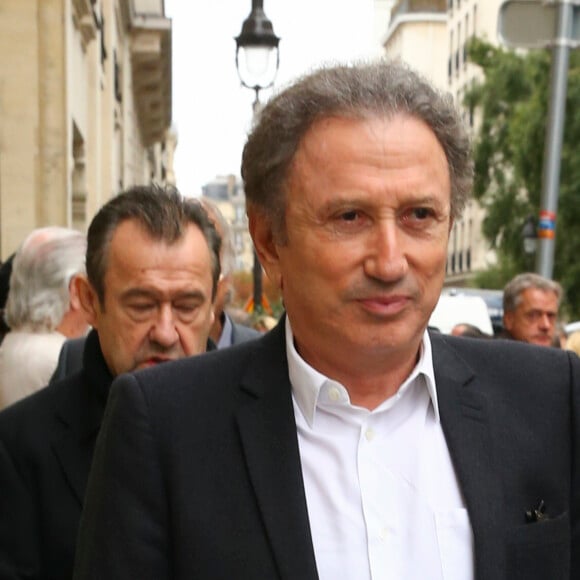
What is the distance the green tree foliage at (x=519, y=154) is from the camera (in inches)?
1393

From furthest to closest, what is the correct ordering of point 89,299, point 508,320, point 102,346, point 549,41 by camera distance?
point 549,41 < point 508,320 < point 89,299 < point 102,346

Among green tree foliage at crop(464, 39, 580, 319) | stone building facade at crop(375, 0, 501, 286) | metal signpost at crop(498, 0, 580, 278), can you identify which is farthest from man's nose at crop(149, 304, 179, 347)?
stone building facade at crop(375, 0, 501, 286)

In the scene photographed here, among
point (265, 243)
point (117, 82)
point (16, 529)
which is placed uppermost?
point (117, 82)

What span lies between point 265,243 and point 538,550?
2.42ft

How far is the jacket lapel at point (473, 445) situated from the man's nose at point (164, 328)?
138cm

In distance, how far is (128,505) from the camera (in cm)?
250

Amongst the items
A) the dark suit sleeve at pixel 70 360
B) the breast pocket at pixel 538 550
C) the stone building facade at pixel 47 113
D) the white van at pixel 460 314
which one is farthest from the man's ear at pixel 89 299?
the white van at pixel 460 314

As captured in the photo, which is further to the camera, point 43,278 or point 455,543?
point 43,278

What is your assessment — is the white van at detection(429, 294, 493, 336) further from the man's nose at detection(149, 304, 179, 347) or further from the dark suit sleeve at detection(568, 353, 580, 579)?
the dark suit sleeve at detection(568, 353, 580, 579)

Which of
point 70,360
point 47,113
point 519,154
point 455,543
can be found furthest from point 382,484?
point 519,154

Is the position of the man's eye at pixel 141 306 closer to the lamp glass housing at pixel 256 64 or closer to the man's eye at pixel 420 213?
the man's eye at pixel 420 213

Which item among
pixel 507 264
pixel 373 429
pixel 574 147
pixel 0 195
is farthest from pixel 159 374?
pixel 507 264

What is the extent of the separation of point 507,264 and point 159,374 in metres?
42.1

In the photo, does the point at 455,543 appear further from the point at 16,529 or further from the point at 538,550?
the point at 16,529
